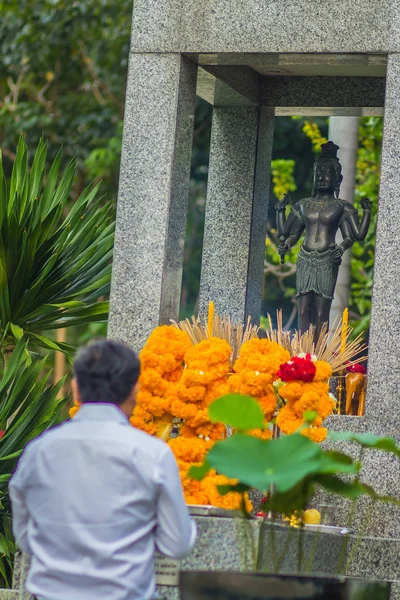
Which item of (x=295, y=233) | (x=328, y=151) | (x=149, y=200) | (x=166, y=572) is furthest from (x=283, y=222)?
(x=166, y=572)

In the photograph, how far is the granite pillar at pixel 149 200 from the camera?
720cm

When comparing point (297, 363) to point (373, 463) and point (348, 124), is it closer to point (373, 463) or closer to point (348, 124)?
point (373, 463)

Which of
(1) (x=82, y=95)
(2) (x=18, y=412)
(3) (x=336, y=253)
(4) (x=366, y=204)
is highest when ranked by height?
(1) (x=82, y=95)

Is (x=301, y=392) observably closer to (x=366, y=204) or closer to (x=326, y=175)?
(x=366, y=204)

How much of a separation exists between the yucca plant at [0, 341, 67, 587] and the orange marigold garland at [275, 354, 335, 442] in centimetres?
257

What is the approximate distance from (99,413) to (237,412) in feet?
1.65

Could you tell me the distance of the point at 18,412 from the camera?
26.3ft

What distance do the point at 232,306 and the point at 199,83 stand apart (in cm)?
180

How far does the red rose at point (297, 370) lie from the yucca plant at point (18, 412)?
2.62 metres

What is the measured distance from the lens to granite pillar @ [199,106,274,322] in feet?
29.3

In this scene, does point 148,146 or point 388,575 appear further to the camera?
point 148,146

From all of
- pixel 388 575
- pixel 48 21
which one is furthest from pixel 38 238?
pixel 48 21

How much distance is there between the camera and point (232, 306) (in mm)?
8930

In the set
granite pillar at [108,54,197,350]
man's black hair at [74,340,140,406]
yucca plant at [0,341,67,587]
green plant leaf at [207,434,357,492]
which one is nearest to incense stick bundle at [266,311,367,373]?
granite pillar at [108,54,197,350]
